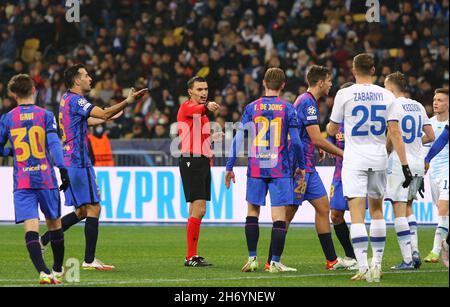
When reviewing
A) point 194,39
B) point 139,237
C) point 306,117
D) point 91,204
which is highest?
point 194,39

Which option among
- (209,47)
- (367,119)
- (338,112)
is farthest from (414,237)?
(209,47)

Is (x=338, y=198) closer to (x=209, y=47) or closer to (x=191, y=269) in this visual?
(x=191, y=269)

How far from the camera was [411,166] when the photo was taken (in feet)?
39.9

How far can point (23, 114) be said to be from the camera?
10.1 meters

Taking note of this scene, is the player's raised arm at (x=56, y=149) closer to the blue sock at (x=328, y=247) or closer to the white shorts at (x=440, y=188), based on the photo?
the blue sock at (x=328, y=247)

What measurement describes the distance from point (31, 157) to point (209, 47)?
15.7 metres

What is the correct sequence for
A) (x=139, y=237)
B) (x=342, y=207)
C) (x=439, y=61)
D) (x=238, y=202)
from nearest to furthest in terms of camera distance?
1. (x=342, y=207)
2. (x=139, y=237)
3. (x=238, y=202)
4. (x=439, y=61)

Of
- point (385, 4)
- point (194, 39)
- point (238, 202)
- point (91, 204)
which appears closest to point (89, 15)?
point (194, 39)

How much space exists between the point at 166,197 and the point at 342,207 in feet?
25.9

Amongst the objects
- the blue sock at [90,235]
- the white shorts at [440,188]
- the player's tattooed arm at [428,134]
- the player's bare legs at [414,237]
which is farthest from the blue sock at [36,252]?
the white shorts at [440,188]

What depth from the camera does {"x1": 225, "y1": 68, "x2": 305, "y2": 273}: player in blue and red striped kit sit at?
11.5 m

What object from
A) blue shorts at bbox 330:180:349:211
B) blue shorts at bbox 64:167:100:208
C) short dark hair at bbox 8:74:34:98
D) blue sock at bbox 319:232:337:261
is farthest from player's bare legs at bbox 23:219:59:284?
blue shorts at bbox 330:180:349:211

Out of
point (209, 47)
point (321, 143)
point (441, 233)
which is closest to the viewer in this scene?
point (321, 143)

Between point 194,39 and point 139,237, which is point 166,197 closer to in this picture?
point 139,237
